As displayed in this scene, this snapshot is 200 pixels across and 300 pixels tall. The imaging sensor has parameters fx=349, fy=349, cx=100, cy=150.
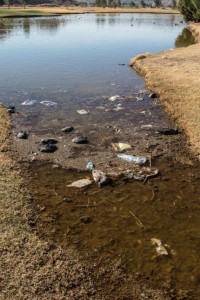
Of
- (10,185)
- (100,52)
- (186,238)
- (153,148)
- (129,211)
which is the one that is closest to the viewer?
(186,238)

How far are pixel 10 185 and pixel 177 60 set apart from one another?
72.7 ft

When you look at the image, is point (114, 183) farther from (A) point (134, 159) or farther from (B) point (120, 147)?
(B) point (120, 147)

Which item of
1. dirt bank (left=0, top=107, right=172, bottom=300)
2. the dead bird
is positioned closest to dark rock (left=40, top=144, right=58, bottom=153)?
the dead bird

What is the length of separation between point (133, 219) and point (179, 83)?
13717 millimetres

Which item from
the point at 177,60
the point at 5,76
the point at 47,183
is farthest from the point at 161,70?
the point at 47,183

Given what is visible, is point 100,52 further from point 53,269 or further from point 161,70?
point 53,269

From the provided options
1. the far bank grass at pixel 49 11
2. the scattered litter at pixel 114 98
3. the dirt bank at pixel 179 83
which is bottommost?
the scattered litter at pixel 114 98

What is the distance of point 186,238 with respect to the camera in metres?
8.93

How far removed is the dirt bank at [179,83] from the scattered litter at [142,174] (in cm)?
218

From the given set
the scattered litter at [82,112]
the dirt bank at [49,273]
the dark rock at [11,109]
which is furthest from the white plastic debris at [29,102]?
the dirt bank at [49,273]

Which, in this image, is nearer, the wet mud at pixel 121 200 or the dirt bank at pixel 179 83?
the wet mud at pixel 121 200

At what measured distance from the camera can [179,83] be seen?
21297 millimetres

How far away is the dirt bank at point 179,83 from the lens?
15594 millimetres

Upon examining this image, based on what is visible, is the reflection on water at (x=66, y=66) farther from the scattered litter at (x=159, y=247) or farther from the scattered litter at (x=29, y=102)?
the scattered litter at (x=159, y=247)
